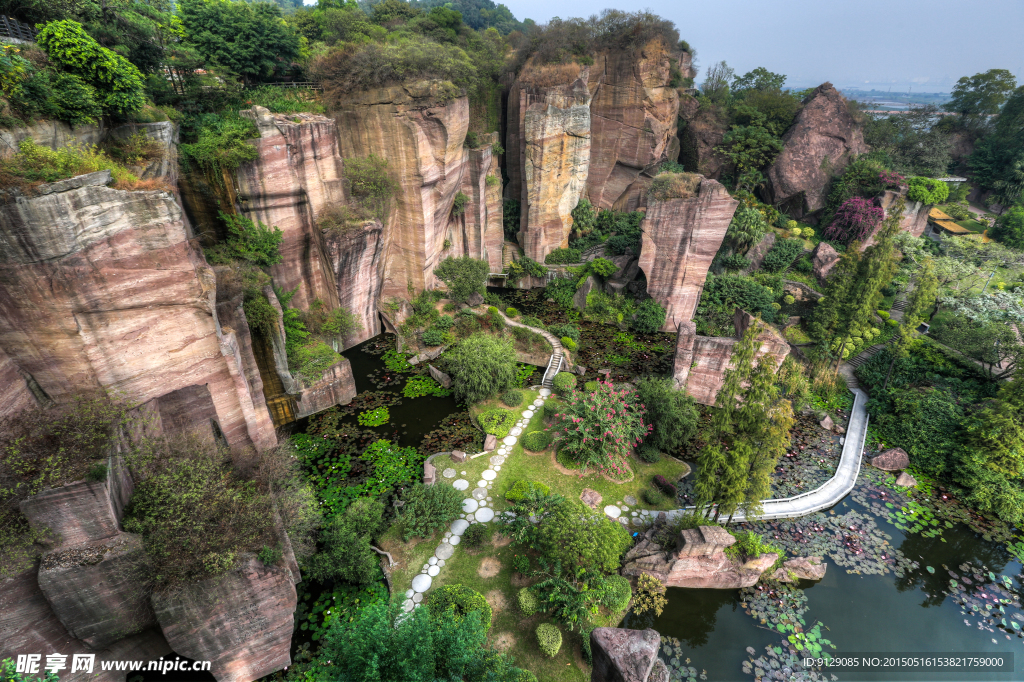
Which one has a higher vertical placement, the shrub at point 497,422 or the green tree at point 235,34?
the green tree at point 235,34

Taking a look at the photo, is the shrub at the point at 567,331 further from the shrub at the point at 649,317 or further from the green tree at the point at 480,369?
the green tree at the point at 480,369

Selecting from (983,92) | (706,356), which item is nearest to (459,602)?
(706,356)

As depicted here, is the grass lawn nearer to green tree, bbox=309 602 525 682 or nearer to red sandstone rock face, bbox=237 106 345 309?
green tree, bbox=309 602 525 682

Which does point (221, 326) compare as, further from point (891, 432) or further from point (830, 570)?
point (891, 432)

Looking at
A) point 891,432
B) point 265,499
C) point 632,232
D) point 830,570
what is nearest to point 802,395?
point 891,432

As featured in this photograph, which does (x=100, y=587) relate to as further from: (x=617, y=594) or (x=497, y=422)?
(x=497, y=422)

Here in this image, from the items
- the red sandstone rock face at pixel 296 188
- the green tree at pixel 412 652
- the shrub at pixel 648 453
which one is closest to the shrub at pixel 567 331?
the shrub at pixel 648 453
